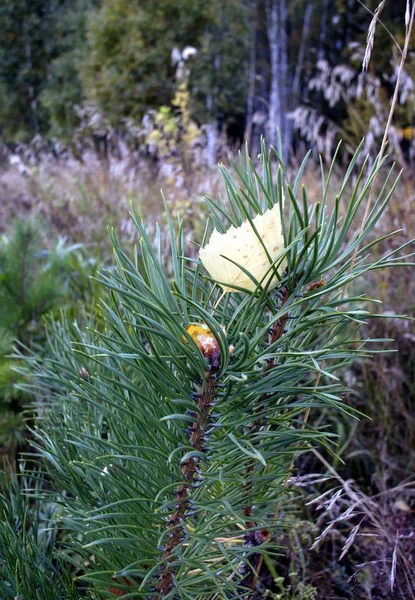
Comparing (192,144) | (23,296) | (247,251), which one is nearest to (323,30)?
(192,144)

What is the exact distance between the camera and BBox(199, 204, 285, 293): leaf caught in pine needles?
1.06 feet

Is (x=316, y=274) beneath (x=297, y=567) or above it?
above

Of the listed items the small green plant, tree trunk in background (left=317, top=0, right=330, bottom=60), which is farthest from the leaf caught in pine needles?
tree trunk in background (left=317, top=0, right=330, bottom=60)

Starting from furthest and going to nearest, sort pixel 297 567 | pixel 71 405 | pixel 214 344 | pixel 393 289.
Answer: pixel 393 289, pixel 297 567, pixel 71 405, pixel 214 344

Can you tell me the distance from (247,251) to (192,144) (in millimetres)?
2107

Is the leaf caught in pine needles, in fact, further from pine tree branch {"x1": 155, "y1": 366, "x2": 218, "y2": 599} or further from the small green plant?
the small green plant

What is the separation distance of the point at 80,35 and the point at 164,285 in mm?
11140

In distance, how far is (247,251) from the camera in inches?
12.7

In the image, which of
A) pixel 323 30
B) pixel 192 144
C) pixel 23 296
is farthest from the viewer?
pixel 323 30

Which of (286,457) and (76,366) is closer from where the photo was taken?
(286,457)

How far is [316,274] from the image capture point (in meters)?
0.35

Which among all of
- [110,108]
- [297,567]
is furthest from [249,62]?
[297,567]

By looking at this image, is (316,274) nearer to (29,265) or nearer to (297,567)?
(297,567)

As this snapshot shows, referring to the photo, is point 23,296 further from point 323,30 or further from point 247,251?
point 323,30
